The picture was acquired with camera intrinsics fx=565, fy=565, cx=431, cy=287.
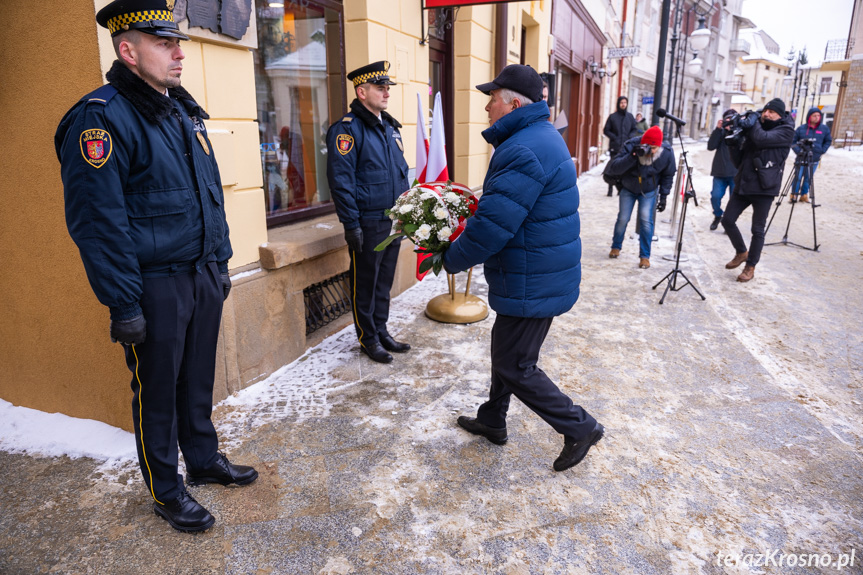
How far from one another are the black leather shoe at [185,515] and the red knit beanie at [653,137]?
600cm

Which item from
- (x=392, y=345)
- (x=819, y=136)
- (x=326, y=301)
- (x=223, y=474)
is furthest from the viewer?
(x=819, y=136)

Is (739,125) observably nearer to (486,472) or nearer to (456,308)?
(456,308)

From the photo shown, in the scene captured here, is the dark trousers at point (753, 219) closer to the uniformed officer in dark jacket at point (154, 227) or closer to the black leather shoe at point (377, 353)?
the black leather shoe at point (377, 353)

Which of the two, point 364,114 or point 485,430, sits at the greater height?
point 364,114

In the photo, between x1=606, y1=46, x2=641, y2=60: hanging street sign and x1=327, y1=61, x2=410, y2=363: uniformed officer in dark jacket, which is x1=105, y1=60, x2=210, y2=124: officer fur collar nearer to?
x1=327, y1=61, x2=410, y2=363: uniformed officer in dark jacket

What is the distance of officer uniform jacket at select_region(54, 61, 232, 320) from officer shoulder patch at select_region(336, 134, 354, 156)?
1516 mm

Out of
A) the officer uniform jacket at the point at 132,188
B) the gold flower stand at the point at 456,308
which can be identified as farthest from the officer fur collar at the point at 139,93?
the gold flower stand at the point at 456,308

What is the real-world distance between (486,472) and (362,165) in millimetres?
2330

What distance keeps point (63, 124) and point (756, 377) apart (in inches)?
174

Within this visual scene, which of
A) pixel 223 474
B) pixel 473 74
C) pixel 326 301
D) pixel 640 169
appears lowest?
pixel 223 474

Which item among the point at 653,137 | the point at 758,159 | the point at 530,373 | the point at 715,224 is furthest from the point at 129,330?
the point at 715,224

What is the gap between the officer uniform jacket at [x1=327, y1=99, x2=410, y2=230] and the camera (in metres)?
3.98

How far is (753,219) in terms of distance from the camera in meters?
6.50

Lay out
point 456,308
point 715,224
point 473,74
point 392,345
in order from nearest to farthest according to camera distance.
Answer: point 392,345 < point 456,308 < point 473,74 < point 715,224
